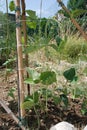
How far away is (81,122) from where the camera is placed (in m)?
2.41

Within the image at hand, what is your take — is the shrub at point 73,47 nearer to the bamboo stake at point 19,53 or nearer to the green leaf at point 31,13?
the green leaf at point 31,13

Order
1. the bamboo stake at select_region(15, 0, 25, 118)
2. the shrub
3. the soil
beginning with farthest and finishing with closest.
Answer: the shrub
the soil
the bamboo stake at select_region(15, 0, 25, 118)

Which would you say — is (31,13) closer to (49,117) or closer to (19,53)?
(19,53)

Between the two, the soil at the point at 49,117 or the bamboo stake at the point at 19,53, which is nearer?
the bamboo stake at the point at 19,53

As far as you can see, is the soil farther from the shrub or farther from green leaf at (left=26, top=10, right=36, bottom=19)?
the shrub

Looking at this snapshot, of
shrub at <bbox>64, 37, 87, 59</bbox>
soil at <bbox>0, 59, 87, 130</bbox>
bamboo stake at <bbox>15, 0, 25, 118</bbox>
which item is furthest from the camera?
shrub at <bbox>64, 37, 87, 59</bbox>

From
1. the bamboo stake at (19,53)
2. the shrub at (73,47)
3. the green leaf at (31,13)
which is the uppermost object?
the green leaf at (31,13)

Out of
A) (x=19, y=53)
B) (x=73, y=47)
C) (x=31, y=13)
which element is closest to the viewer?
(x=19, y=53)

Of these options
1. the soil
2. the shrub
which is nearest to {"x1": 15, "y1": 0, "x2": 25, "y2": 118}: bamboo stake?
the soil

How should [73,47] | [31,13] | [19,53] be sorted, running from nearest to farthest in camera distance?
[19,53], [31,13], [73,47]

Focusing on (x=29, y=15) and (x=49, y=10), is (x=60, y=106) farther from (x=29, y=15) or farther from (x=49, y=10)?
(x=49, y=10)

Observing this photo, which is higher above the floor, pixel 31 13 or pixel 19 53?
pixel 31 13

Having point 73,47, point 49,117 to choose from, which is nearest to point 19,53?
point 49,117

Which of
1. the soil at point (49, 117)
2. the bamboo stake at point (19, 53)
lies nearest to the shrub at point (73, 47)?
the soil at point (49, 117)
